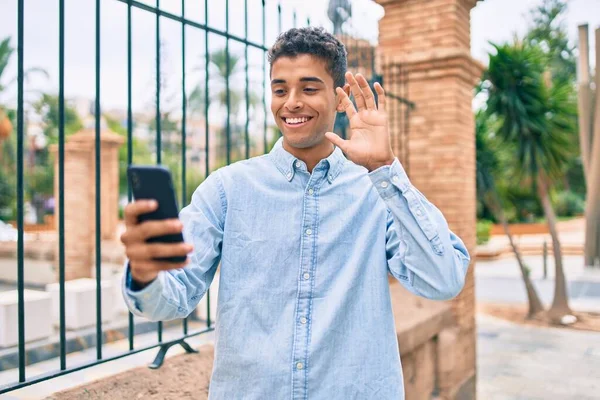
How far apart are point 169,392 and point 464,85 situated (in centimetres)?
405

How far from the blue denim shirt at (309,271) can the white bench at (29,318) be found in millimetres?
4567

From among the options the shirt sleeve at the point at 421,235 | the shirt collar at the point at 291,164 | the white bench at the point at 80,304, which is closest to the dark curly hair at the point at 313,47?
the shirt collar at the point at 291,164

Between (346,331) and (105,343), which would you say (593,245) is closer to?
(105,343)

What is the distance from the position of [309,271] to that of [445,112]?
12.7 feet

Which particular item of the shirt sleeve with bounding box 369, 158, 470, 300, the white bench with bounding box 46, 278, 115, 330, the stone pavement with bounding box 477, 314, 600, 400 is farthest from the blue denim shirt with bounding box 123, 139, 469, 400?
the white bench with bounding box 46, 278, 115, 330

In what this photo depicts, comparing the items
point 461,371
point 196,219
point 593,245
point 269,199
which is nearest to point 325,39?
point 269,199

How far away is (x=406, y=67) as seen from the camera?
5070mm

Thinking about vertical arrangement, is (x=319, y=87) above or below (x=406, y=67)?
below

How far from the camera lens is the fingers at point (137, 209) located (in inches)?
37.1

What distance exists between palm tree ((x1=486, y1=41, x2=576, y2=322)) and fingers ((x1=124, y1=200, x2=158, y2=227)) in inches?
319

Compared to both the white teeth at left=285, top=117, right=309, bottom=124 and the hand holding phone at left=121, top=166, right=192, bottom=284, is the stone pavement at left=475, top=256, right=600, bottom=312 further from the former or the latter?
the hand holding phone at left=121, top=166, right=192, bottom=284

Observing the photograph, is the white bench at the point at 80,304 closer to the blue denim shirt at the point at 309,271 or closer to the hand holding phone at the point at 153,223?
the blue denim shirt at the point at 309,271

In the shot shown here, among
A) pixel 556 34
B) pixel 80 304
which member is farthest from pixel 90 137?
pixel 556 34

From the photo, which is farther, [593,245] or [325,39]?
[593,245]
